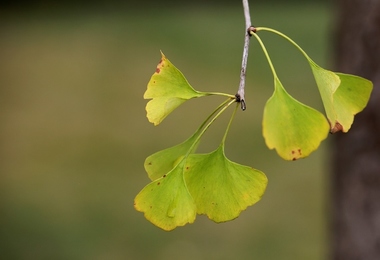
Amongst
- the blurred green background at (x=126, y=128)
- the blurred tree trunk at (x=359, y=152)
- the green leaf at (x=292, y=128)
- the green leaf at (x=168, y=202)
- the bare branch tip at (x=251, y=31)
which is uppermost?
the bare branch tip at (x=251, y=31)

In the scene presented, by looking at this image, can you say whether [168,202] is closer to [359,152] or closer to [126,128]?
[359,152]


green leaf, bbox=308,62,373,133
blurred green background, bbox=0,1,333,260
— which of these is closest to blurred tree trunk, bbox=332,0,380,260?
green leaf, bbox=308,62,373,133

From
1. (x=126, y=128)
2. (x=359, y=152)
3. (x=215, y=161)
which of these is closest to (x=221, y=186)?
(x=215, y=161)

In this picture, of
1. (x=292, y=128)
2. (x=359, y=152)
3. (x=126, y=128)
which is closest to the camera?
(x=292, y=128)

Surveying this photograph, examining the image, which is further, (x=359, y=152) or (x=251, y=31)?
(x=359, y=152)

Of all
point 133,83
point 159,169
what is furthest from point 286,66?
point 159,169

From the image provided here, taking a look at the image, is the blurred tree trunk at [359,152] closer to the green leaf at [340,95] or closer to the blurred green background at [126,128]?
the green leaf at [340,95]

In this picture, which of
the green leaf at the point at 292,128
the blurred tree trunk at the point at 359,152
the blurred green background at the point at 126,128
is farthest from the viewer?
the blurred green background at the point at 126,128

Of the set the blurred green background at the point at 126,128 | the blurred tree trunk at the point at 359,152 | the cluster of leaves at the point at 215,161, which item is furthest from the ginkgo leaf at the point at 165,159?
the blurred green background at the point at 126,128
